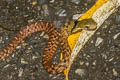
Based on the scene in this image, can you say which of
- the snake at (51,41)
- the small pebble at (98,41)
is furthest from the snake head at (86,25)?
the small pebble at (98,41)

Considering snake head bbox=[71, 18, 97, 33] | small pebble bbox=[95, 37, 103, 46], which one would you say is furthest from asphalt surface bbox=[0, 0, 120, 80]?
snake head bbox=[71, 18, 97, 33]

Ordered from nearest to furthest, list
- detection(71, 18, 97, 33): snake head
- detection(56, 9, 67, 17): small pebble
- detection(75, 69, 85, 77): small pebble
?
1. detection(75, 69, 85, 77): small pebble
2. detection(71, 18, 97, 33): snake head
3. detection(56, 9, 67, 17): small pebble

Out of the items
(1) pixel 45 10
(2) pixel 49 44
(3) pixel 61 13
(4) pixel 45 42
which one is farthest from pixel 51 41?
(1) pixel 45 10

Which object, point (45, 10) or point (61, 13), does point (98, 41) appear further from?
point (45, 10)

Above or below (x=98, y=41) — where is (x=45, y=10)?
above

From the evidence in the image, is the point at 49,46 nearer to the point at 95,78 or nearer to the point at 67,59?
the point at 67,59

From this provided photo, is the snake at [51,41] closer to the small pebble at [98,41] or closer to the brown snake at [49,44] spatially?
the brown snake at [49,44]

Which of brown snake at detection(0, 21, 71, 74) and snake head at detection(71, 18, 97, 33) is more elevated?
A: snake head at detection(71, 18, 97, 33)

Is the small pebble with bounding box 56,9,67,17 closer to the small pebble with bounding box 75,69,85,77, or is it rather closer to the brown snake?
the brown snake
